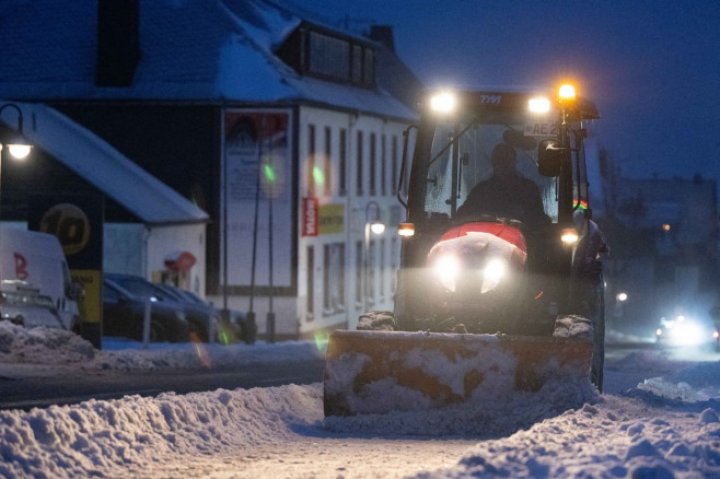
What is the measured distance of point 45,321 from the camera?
27547 millimetres

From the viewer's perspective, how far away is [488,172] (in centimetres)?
1575

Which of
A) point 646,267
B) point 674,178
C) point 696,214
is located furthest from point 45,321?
point 674,178

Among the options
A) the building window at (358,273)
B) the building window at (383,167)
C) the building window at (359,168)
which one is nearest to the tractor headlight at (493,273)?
the building window at (359,168)

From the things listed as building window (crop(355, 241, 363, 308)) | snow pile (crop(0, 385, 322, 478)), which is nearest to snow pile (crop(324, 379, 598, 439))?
snow pile (crop(0, 385, 322, 478))

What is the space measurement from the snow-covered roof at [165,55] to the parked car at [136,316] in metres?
17.2

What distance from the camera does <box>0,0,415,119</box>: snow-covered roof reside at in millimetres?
55094

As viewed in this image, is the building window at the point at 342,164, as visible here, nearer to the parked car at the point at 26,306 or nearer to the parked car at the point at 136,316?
the parked car at the point at 136,316

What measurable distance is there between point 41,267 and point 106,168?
24.9 m

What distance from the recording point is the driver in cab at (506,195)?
15484mm

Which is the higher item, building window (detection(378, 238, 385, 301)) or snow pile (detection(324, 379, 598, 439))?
building window (detection(378, 238, 385, 301))

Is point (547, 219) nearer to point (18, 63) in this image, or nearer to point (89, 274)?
point (89, 274)

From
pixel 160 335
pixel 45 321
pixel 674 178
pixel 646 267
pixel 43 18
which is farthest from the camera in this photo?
pixel 674 178

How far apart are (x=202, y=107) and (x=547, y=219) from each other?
40356 millimetres

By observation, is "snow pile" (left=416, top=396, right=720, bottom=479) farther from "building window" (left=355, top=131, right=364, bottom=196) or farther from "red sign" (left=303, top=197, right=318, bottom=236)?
"building window" (left=355, top=131, right=364, bottom=196)
